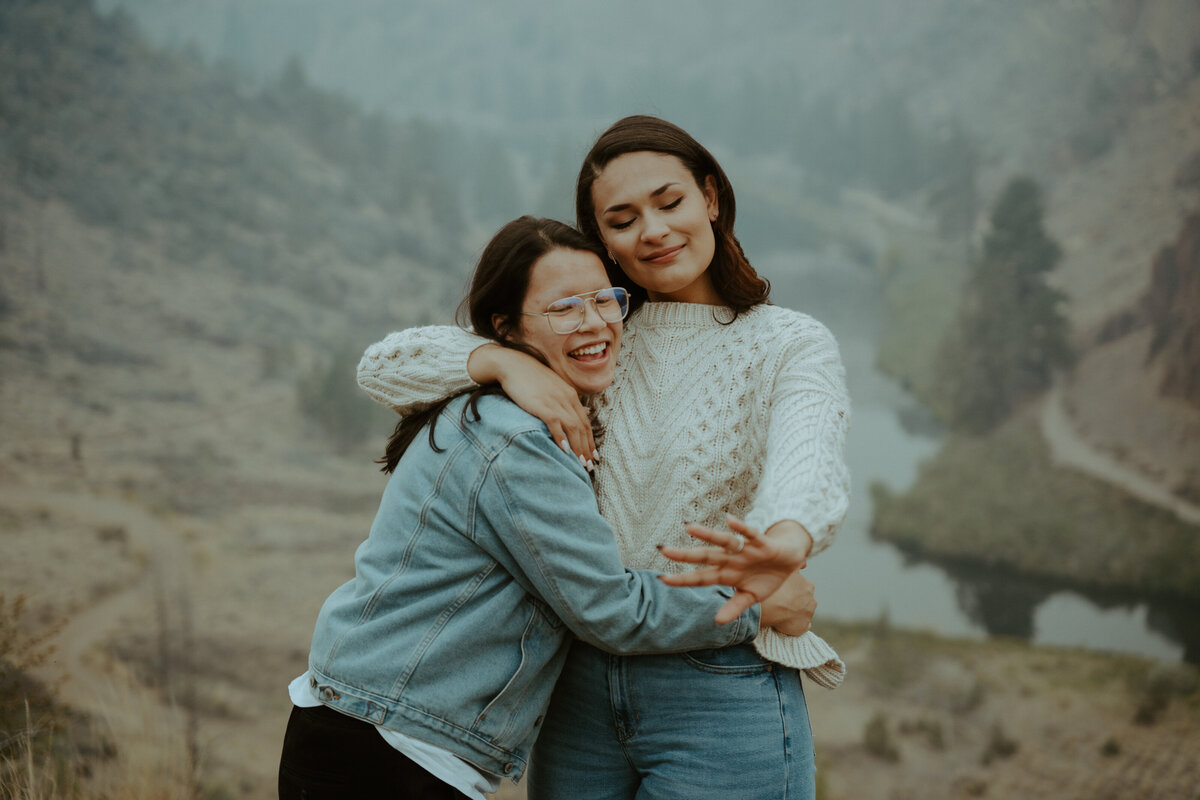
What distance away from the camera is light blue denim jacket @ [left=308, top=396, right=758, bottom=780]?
1.00 meters

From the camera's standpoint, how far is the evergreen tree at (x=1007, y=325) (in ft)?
14.3

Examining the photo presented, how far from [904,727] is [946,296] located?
2296mm

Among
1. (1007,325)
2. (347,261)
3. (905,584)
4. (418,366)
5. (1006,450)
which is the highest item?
(1007,325)

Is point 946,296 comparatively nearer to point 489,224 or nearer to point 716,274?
point 489,224

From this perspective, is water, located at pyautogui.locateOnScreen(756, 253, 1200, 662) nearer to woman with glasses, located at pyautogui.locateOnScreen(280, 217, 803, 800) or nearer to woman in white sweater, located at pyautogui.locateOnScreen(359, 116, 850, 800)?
woman in white sweater, located at pyautogui.locateOnScreen(359, 116, 850, 800)

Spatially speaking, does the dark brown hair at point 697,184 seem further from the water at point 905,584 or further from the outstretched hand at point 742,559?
the water at point 905,584

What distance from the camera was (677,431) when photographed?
1.21m

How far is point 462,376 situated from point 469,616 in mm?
332

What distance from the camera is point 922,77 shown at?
494 cm

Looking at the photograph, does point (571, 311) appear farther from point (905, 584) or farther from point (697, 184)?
point (905, 584)

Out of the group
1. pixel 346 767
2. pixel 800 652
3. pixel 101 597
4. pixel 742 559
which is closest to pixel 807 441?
pixel 742 559

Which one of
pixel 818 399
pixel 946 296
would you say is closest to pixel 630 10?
pixel 946 296

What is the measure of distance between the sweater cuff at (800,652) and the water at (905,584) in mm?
3251

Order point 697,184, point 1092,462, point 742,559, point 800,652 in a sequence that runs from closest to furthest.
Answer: point 742,559 < point 800,652 < point 697,184 < point 1092,462
